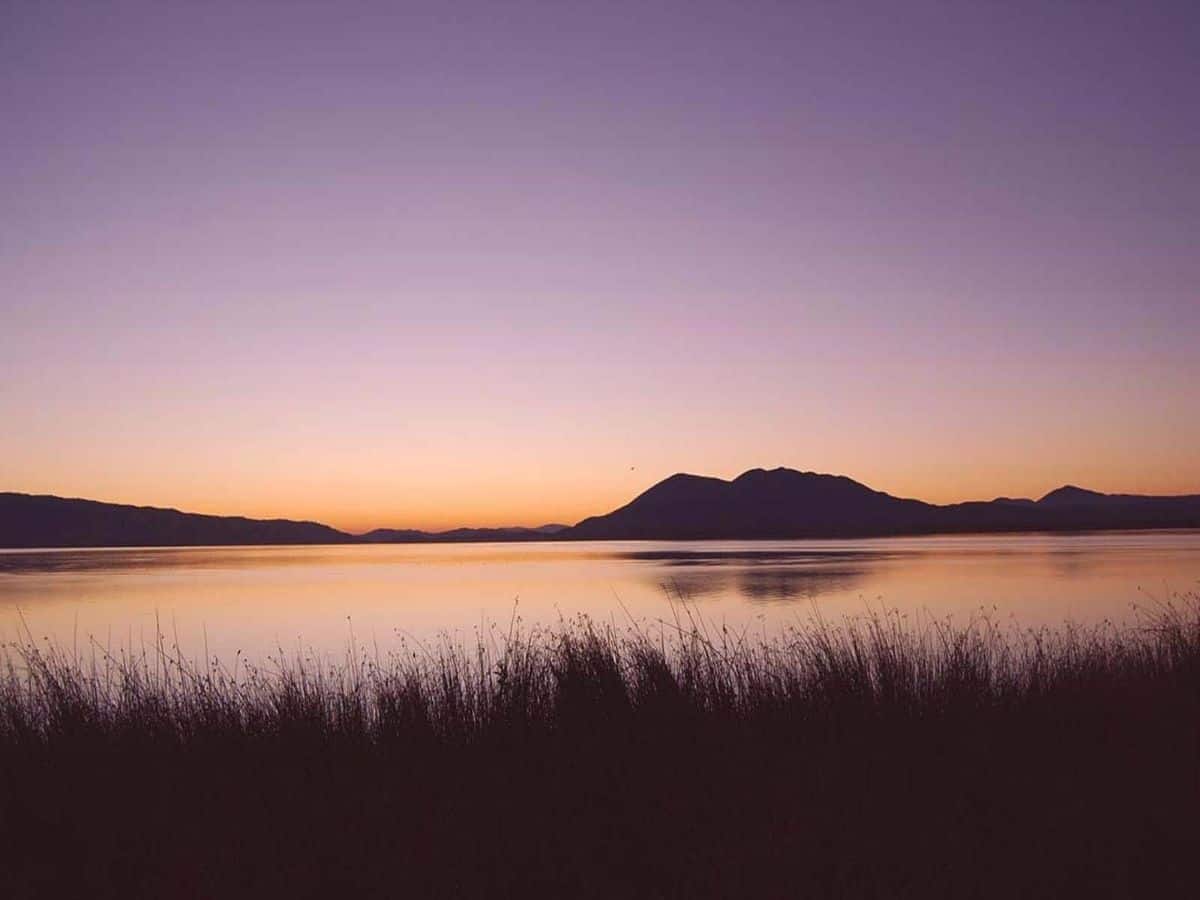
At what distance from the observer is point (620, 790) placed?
684 cm

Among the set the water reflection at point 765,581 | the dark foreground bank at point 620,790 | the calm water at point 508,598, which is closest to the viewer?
the dark foreground bank at point 620,790

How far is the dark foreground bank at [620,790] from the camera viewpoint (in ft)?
18.7

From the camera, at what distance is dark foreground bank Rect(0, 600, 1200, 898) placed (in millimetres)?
5688

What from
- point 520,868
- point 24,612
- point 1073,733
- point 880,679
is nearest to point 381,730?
point 520,868

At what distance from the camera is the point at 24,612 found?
31.5 m

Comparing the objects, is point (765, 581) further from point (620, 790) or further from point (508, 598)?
point (620, 790)

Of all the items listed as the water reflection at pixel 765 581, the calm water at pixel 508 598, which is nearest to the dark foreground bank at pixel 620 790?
the calm water at pixel 508 598

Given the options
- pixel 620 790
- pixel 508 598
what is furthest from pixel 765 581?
pixel 620 790

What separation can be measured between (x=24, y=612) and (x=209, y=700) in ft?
85.9

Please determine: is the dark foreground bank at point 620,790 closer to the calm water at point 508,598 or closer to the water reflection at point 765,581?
the calm water at point 508,598

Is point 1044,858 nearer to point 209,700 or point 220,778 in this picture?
point 220,778

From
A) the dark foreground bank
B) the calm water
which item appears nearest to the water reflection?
the calm water

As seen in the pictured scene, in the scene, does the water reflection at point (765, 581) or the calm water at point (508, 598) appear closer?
the calm water at point (508, 598)

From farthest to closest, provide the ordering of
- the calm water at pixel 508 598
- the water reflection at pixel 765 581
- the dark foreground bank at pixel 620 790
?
1. the water reflection at pixel 765 581
2. the calm water at pixel 508 598
3. the dark foreground bank at pixel 620 790
